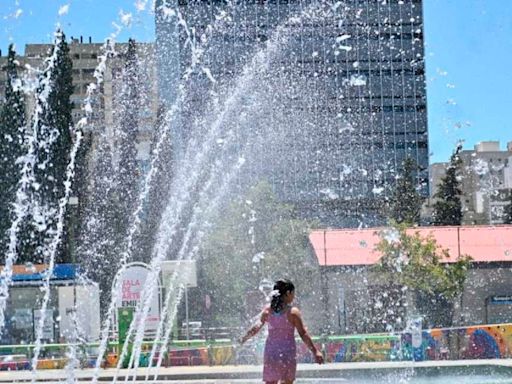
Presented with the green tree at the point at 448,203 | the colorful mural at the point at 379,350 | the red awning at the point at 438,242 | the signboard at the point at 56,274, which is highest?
the green tree at the point at 448,203

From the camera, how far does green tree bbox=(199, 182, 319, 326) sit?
106 ft

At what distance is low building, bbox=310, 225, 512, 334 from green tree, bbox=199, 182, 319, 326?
0.82 metres

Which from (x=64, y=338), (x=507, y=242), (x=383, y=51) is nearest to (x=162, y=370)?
(x=64, y=338)

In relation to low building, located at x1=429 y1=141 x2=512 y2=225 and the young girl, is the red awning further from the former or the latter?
low building, located at x1=429 y1=141 x2=512 y2=225

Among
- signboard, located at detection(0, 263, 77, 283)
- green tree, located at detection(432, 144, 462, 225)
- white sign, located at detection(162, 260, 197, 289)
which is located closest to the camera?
white sign, located at detection(162, 260, 197, 289)

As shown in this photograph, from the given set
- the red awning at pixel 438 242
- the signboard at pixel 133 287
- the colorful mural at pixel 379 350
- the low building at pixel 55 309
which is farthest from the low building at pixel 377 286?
the signboard at pixel 133 287

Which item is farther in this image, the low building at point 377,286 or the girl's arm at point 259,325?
the low building at point 377,286

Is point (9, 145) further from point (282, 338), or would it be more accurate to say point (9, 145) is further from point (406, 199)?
point (282, 338)

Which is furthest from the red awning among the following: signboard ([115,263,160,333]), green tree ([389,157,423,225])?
green tree ([389,157,423,225])

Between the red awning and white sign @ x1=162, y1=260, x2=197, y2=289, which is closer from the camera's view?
white sign @ x1=162, y1=260, x2=197, y2=289

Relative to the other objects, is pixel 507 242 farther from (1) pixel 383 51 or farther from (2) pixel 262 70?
(1) pixel 383 51

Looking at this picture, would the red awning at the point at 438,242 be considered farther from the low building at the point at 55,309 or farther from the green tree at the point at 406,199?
the green tree at the point at 406,199

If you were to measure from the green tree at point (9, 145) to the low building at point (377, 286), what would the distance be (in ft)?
46.9

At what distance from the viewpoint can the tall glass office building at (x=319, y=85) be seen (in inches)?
2881
